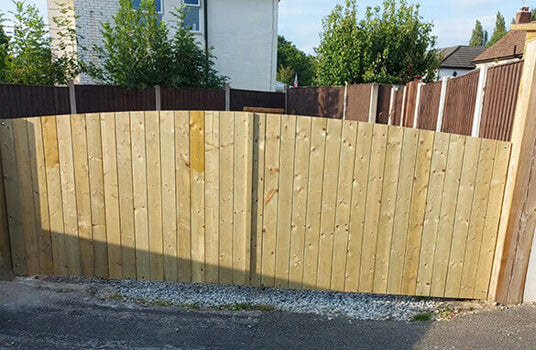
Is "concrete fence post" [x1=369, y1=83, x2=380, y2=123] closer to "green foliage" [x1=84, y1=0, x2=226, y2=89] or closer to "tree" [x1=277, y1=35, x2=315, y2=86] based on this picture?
"green foliage" [x1=84, y1=0, x2=226, y2=89]

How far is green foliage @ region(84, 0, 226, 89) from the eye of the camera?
37.1 ft

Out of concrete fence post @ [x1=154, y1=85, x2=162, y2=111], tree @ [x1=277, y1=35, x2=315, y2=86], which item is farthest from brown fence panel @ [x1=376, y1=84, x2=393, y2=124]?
tree @ [x1=277, y1=35, x2=315, y2=86]

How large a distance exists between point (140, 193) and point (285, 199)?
138cm

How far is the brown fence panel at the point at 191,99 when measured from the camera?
1176cm

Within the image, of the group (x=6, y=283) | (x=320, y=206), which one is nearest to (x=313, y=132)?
(x=320, y=206)

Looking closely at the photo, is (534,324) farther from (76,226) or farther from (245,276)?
(76,226)

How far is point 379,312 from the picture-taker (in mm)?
3537

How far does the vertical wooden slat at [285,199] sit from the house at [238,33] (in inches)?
554

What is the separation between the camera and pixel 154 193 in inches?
142

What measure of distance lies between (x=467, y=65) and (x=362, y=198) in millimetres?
44008

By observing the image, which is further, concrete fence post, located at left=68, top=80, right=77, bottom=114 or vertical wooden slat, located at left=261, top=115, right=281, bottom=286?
concrete fence post, located at left=68, top=80, right=77, bottom=114

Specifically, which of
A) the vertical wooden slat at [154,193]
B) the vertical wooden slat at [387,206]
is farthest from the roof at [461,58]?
the vertical wooden slat at [154,193]

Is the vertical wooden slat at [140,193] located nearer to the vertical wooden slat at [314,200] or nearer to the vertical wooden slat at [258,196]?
the vertical wooden slat at [258,196]

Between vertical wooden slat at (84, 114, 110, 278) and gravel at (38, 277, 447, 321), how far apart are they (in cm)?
33
